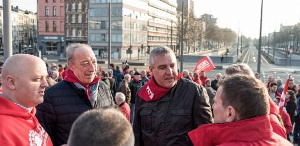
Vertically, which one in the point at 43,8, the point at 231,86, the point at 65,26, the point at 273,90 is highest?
the point at 43,8

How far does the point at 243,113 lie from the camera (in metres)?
2.02

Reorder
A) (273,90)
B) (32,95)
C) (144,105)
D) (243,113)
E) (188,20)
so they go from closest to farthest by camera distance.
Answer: (243,113)
(32,95)
(144,105)
(273,90)
(188,20)

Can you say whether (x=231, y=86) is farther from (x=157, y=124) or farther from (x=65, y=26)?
(x=65, y=26)

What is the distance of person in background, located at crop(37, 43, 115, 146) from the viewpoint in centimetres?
323

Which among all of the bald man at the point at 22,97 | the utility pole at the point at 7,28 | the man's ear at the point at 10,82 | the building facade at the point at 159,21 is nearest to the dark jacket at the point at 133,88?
the utility pole at the point at 7,28

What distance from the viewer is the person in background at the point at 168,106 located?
3133mm

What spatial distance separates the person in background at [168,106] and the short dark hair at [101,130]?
1739 mm

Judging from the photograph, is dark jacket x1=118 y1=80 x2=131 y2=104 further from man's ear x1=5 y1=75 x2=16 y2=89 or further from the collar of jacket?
the collar of jacket

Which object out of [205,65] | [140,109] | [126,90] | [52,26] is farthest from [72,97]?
[52,26]

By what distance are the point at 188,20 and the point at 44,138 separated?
51708 mm

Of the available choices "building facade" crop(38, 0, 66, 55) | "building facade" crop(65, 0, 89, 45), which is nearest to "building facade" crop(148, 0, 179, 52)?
"building facade" crop(65, 0, 89, 45)

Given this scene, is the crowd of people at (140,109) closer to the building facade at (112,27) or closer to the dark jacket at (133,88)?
the dark jacket at (133,88)

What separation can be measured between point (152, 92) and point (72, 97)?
88cm

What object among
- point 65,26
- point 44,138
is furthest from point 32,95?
point 65,26
